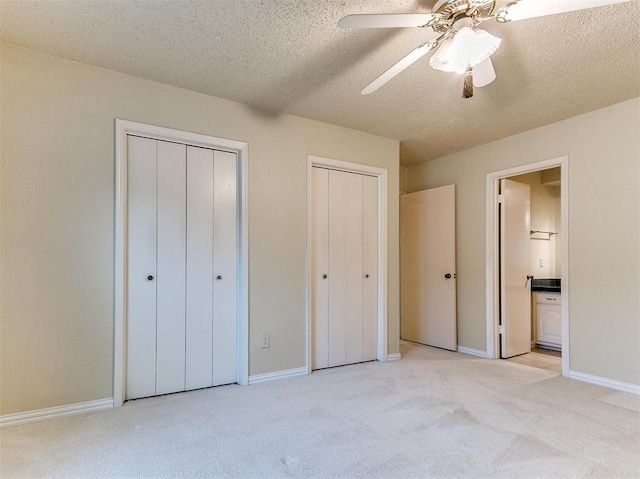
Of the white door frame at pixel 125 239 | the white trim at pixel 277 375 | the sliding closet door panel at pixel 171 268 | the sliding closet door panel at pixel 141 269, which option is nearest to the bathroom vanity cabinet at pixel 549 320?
the white trim at pixel 277 375

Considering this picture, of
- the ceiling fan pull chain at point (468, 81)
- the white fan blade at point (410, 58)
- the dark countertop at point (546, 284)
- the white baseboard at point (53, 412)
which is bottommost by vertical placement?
the white baseboard at point (53, 412)

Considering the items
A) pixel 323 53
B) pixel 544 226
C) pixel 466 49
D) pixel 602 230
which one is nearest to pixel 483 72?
pixel 466 49

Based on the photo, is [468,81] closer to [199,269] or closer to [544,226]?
[199,269]

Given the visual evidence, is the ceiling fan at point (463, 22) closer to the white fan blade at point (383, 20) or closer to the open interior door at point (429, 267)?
the white fan blade at point (383, 20)

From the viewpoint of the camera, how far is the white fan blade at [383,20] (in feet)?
4.95

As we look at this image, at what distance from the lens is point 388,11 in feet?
6.27

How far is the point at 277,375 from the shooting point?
10.3 feet

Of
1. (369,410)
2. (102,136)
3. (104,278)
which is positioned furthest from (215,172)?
(369,410)

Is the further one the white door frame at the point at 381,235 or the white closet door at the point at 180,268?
the white door frame at the point at 381,235

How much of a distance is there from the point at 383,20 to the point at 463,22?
0.48 meters

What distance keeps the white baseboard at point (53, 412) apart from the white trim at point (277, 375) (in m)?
1.06

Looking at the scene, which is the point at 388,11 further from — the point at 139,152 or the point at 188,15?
the point at 139,152

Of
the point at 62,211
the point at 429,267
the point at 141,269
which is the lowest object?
the point at 429,267

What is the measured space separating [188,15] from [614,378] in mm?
4091
